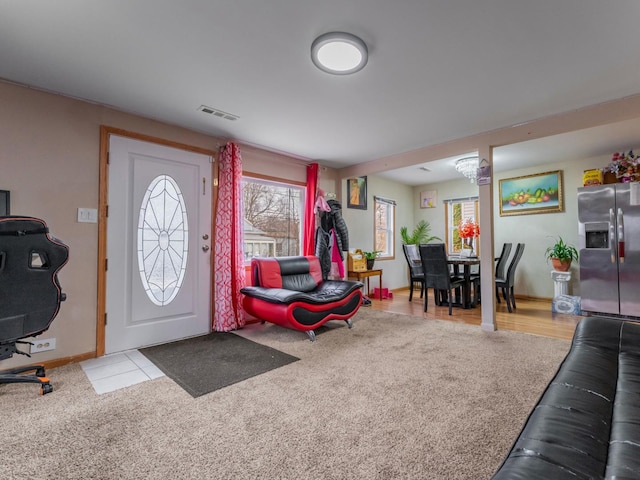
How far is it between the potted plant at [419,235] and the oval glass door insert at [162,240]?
15.7ft

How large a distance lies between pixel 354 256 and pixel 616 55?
3881mm

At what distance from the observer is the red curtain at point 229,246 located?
364 cm

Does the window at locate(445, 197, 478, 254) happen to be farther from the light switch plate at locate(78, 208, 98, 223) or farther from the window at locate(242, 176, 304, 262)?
the light switch plate at locate(78, 208, 98, 223)

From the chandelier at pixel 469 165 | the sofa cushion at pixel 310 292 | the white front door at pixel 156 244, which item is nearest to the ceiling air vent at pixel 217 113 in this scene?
the white front door at pixel 156 244

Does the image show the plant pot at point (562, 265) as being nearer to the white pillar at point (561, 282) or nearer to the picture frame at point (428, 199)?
the white pillar at point (561, 282)

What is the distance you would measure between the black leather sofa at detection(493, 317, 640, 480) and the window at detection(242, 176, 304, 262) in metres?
3.66

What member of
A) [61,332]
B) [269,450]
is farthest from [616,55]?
[61,332]

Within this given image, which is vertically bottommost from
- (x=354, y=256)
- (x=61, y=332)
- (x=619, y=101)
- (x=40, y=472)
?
(x=40, y=472)

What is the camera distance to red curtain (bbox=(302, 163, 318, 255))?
4.76m

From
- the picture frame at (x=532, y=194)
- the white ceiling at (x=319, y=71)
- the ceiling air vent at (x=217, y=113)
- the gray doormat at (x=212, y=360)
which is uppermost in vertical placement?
the white ceiling at (x=319, y=71)

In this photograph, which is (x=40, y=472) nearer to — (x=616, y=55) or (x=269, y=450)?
(x=269, y=450)

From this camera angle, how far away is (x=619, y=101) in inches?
113

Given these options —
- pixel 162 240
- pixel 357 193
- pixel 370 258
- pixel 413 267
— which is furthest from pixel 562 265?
pixel 162 240

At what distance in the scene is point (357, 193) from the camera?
5.78m
